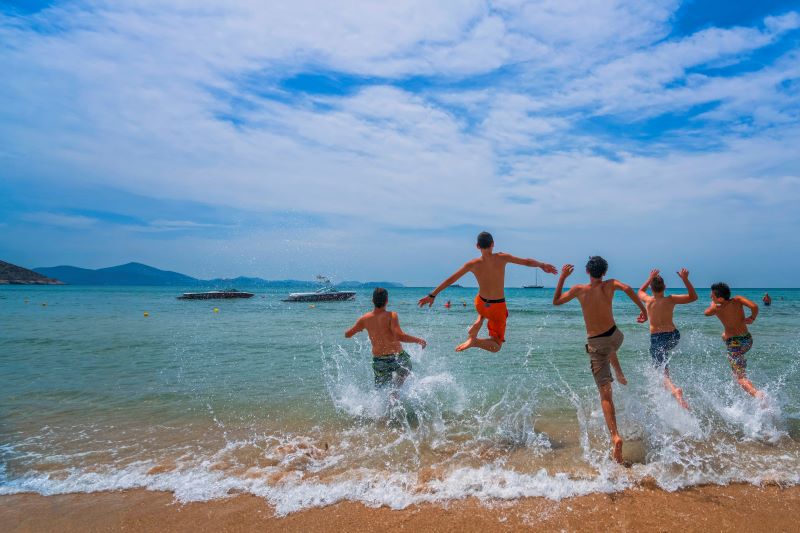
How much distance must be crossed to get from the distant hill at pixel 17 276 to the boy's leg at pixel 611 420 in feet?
523

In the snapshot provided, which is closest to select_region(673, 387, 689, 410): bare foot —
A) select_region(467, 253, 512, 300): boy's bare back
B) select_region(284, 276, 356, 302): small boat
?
select_region(467, 253, 512, 300): boy's bare back

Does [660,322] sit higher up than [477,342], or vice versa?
[660,322]

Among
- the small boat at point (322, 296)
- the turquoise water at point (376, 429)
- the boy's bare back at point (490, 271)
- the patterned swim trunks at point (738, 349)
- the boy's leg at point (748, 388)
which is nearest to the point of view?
the turquoise water at point (376, 429)

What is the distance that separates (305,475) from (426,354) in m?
7.49

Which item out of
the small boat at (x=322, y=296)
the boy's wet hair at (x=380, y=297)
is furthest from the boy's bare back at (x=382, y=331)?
the small boat at (x=322, y=296)

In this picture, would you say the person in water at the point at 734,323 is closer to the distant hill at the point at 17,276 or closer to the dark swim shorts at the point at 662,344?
the dark swim shorts at the point at 662,344

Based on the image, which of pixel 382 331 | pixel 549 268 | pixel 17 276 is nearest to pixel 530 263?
pixel 549 268

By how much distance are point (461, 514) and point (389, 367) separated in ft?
10.8

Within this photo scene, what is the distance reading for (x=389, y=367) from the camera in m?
7.12

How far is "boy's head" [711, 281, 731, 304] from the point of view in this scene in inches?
278

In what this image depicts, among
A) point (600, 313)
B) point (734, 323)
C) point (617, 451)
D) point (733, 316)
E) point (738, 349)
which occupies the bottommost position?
point (617, 451)

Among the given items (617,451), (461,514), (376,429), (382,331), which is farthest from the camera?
(382,331)

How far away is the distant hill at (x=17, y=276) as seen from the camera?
12544 cm

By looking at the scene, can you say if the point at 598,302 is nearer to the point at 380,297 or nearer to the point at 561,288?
the point at 561,288
